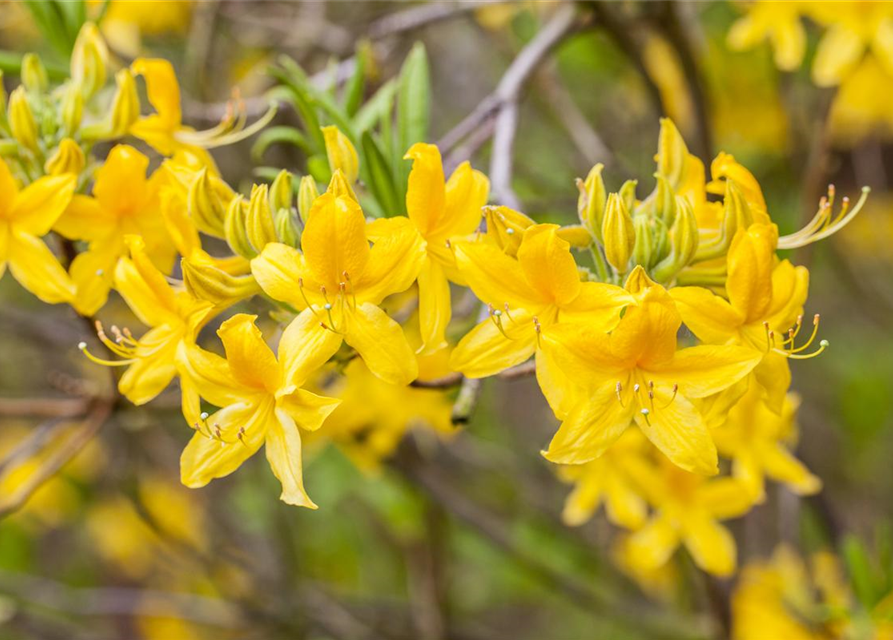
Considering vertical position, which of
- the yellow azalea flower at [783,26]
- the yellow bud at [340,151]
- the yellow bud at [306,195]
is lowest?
the yellow azalea flower at [783,26]

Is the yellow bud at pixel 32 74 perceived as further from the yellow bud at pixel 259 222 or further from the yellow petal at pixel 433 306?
the yellow petal at pixel 433 306

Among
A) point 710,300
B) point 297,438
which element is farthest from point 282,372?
point 710,300

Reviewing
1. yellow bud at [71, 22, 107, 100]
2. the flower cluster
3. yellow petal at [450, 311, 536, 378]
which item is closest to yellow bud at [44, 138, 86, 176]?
the flower cluster

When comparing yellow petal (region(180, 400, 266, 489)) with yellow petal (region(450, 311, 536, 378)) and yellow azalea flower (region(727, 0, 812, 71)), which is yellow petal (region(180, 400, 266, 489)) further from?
yellow azalea flower (region(727, 0, 812, 71))

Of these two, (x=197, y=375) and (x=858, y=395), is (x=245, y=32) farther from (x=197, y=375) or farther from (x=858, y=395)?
(x=858, y=395)

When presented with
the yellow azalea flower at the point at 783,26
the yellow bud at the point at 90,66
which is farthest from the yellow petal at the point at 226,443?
the yellow azalea flower at the point at 783,26

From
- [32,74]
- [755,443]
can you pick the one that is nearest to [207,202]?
[32,74]
